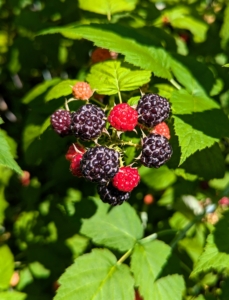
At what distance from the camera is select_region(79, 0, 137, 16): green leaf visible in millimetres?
2203

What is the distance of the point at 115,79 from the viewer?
168 cm

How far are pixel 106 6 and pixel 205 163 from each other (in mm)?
1021

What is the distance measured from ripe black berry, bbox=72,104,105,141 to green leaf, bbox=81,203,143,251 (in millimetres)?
580

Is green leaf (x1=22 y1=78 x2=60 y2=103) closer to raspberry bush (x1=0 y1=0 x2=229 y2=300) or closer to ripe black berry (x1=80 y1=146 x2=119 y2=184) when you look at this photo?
raspberry bush (x1=0 y1=0 x2=229 y2=300)

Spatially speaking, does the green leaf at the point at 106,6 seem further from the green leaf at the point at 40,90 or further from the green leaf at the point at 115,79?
the green leaf at the point at 115,79

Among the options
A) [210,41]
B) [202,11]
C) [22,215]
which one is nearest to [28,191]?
[22,215]

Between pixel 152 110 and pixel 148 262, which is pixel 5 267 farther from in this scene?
pixel 152 110

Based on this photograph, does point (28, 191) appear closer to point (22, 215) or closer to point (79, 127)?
point (22, 215)

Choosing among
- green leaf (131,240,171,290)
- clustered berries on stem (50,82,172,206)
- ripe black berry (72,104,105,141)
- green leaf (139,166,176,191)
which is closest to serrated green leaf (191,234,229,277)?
green leaf (131,240,171,290)

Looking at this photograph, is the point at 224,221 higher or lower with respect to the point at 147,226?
higher

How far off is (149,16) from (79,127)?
3.93 feet

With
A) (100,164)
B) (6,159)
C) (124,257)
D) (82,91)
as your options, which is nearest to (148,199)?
(124,257)

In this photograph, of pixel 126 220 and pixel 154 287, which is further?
pixel 126 220

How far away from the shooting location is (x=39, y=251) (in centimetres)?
232
